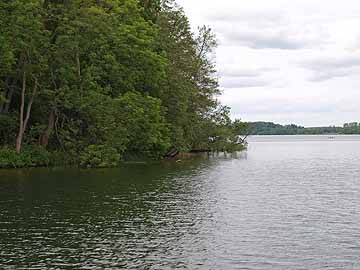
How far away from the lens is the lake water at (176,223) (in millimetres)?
19031

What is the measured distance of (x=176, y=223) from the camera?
2547 centimetres

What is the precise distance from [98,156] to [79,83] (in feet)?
26.2

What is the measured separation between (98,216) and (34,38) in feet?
102

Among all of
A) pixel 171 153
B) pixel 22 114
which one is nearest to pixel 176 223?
pixel 22 114

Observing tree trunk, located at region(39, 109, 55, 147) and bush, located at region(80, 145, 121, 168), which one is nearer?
bush, located at region(80, 145, 121, 168)

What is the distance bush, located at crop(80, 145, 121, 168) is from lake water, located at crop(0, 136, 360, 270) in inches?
432

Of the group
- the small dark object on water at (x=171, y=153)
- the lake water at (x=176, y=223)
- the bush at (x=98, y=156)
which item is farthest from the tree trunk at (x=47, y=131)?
the small dark object on water at (x=171, y=153)

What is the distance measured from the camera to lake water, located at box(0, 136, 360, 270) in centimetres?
1903

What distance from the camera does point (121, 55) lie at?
60656 millimetres

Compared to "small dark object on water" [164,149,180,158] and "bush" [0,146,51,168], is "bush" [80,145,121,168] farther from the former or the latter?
"small dark object on water" [164,149,180,158]

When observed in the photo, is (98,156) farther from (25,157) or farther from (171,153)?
(171,153)

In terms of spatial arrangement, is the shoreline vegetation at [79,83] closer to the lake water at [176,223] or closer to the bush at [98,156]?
the bush at [98,156]

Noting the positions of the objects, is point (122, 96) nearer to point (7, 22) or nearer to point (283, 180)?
point (7, 22)

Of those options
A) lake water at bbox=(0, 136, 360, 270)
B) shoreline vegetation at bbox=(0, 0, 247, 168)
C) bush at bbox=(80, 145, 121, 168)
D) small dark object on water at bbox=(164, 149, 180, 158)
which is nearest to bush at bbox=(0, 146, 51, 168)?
shoreline vegetation at bbox=(0, 0, 247, 168)
